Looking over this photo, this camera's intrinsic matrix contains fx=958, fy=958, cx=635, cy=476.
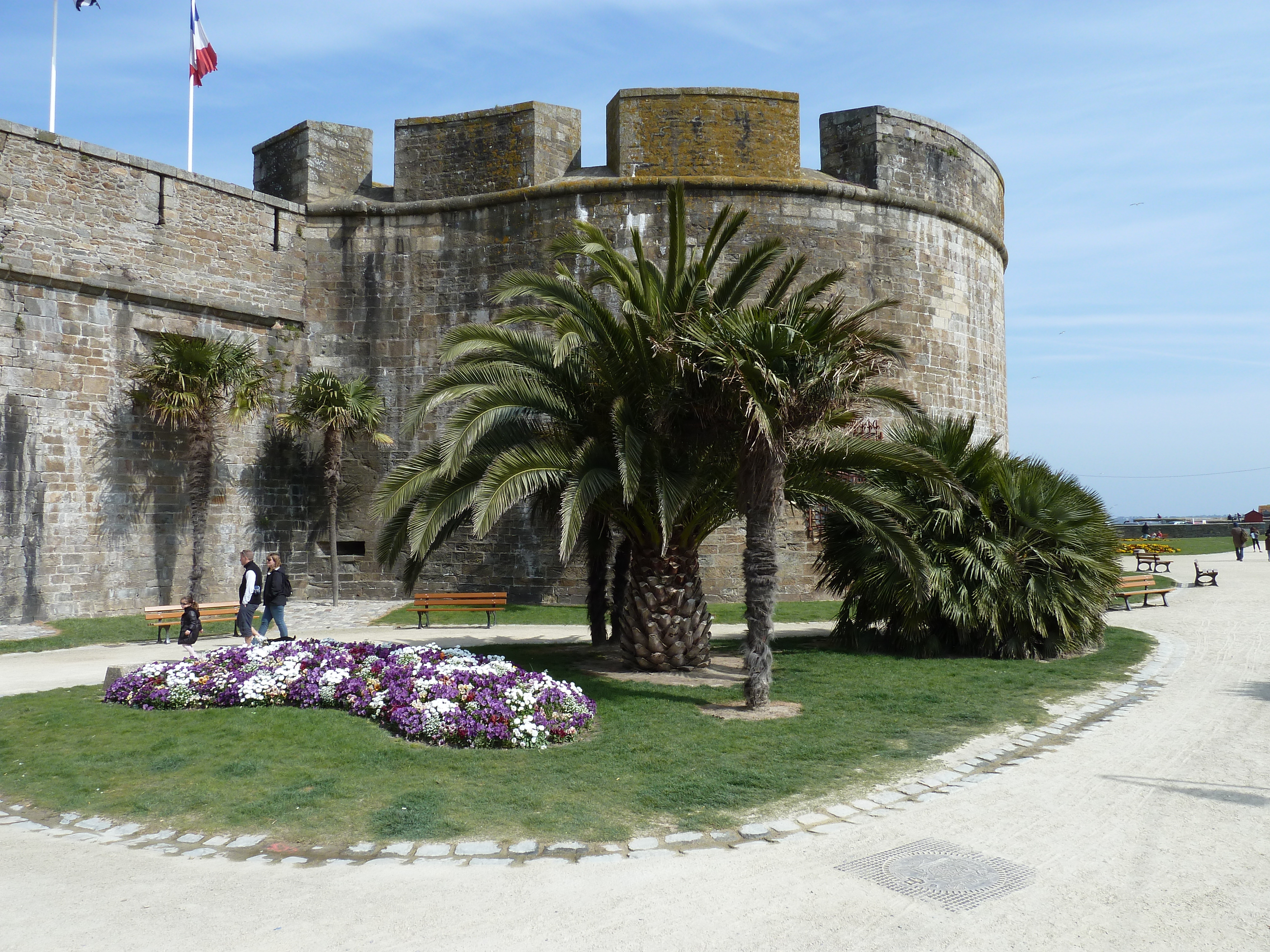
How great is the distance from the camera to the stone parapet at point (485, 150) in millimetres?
18141

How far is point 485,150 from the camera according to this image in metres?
18.4

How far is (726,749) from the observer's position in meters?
7.08

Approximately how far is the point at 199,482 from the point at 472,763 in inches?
438

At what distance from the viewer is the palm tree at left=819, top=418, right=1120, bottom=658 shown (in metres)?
11.5

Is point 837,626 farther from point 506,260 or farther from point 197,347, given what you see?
point 197,347

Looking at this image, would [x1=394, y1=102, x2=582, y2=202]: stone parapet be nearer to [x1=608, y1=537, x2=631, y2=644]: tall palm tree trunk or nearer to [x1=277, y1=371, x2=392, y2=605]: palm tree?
[x1=277, y1=371, x2=392, y2=605]: palm tree

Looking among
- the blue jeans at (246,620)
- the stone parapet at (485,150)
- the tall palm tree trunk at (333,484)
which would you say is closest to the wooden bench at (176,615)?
the blue jeans at (246,620)

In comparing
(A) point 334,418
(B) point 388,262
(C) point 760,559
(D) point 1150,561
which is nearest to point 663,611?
(C) point 760,559

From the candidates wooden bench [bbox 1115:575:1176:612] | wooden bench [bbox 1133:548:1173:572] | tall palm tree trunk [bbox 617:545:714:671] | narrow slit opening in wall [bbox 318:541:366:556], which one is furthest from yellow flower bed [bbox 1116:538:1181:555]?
narrow slit opening in wall [bbox 318:541:366:556]

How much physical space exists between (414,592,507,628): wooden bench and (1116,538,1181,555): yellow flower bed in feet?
55.5

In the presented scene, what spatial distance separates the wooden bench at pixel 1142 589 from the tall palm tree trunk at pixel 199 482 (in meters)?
15.4

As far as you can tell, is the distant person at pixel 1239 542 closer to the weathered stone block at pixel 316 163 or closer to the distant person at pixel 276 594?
the weathered stone block at pixel 316 163

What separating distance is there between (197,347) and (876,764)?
524 inches

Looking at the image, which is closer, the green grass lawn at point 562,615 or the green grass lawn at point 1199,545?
the green grass lawn at point 562,615
